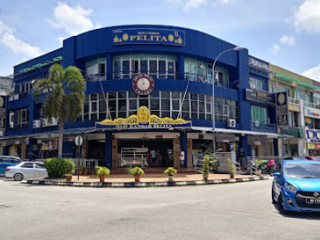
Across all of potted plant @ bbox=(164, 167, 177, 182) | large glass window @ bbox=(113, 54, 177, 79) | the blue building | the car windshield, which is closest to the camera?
the car windshield

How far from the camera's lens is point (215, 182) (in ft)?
63.7

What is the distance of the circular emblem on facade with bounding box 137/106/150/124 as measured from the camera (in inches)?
992

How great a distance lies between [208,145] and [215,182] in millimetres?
11986

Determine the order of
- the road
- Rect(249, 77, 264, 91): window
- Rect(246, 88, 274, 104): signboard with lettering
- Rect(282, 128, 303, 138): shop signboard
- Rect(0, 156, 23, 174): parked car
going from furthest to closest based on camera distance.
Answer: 1. Rect(282, 128, 303, 138): shop signboard
2. Rect(249, 77, 264, 91): window
3. Rect(246, 88, 274, 104): signboard with lettering
4. Rect(0, 156, 23, 174): parked car
5. the road

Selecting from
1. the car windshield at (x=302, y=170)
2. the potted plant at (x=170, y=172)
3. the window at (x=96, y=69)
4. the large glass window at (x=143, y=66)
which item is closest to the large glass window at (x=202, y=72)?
the large glass window at (x=143, y=66)

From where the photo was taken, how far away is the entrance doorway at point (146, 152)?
2847 centimetres

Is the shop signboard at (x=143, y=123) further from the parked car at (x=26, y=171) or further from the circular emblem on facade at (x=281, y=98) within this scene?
the circular emblem on facade at (x=281, y=98)

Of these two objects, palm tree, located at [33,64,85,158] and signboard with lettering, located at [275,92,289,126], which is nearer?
palm tree, located at [33,64,85,158]

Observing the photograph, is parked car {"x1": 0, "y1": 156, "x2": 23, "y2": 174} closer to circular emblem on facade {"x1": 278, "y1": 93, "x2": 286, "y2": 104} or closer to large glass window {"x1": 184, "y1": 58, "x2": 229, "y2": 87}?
large glass window {"x1": 184, "y1": 58, "x2": 229, "y2": 87}

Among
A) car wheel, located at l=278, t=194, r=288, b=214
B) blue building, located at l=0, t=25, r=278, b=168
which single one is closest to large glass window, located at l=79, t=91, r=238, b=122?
blue building, located at l=0, t=25, r=278, b=168

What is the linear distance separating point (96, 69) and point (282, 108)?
74.6ft

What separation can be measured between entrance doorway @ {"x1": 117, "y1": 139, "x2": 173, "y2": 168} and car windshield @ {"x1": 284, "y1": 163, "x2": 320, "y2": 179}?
19.0m

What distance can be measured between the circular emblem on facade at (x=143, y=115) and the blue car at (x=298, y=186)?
15804 millimetres

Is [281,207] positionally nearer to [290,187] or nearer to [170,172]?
[290,187]
